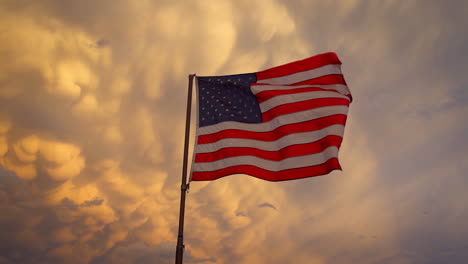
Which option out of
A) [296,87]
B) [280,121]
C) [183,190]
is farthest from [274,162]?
[183,190]

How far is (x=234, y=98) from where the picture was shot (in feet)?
64.2

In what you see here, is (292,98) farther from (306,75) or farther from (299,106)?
(306,75)

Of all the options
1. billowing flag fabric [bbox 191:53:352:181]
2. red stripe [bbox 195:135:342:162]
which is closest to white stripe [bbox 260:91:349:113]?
billowing flag fabric [bbox 191:53:352:181]

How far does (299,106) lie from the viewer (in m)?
19.1

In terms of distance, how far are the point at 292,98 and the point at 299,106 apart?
20.3 inches

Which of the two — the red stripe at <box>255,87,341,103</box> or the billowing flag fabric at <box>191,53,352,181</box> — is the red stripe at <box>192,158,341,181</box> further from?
the red stripe at <box>255,87,341,103</box>

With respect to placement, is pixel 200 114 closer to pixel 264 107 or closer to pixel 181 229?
pixel 264 107

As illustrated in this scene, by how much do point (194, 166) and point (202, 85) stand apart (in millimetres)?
4044

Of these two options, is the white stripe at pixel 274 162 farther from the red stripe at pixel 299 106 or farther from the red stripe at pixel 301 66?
the red stripe at pixel 301 66

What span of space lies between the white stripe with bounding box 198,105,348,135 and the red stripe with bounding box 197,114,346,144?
147mm

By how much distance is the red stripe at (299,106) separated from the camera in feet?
61.8

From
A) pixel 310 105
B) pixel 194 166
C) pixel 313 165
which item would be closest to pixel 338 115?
pixel 310 105

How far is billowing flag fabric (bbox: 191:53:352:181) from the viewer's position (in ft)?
58.7

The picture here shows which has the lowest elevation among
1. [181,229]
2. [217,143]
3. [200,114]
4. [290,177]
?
[181,229]
